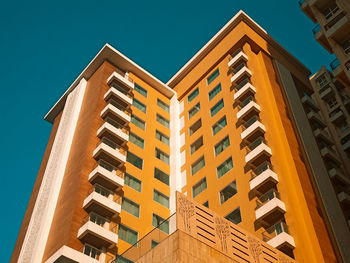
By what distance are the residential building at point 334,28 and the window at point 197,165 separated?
1549cm

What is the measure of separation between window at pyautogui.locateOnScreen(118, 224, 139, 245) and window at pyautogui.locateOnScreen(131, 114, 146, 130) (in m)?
14.8

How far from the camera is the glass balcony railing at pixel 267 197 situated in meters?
36.1

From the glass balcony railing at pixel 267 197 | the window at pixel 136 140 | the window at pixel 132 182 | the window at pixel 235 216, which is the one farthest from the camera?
the window at pixel 136 140

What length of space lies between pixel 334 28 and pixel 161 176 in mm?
22105

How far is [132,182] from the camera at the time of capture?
44719mm

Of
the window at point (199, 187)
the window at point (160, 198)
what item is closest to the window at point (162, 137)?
the window at point (160, 198)

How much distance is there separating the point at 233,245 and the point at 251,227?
36.7ft

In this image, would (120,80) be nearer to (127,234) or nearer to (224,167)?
(224,167)

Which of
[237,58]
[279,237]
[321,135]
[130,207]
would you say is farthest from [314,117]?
[130,207]

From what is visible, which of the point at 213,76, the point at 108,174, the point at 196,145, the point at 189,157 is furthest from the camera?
the point at 213,76

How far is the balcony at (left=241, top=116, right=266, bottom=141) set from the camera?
41.8 m

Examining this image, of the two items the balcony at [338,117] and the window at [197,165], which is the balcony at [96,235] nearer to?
the window at [197,165]

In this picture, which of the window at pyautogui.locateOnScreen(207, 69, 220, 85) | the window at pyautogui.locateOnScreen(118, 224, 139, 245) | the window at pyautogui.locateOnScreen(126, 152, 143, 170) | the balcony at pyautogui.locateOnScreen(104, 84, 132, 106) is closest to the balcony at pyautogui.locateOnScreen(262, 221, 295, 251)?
the window at pyautogui.locateOnScreen(118, 224, 139, 245)

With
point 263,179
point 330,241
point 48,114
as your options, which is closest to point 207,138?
point 263,179
